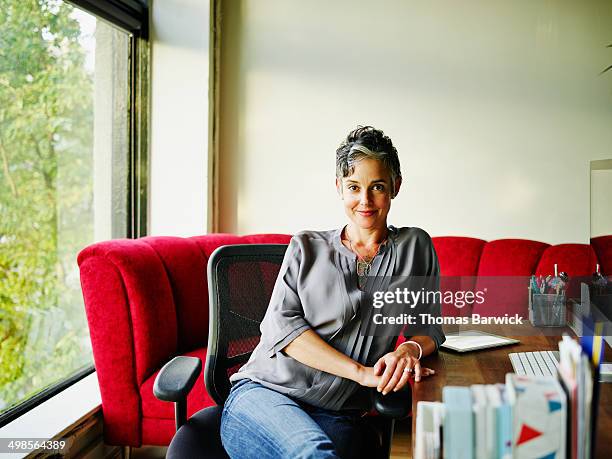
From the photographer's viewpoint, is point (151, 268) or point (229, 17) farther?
point (229, 17)

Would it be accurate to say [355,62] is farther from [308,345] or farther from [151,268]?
[308,345]

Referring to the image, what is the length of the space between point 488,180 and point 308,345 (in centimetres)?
208

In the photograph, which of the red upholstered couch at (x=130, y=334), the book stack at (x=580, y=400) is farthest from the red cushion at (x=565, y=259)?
the book stack at (x=580, y=400)

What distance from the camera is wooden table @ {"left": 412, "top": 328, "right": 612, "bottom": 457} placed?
1.12 meters

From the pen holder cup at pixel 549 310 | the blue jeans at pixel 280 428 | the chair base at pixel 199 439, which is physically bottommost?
the chair base at pixel 199 439

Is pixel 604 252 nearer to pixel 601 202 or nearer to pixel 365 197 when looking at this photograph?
pixel 601 202

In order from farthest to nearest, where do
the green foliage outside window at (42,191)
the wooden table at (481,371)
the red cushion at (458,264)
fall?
1. the red cushion at (458,264)
2. the green foliage outside window at (42,191)
3. the wooden table at (481,371)

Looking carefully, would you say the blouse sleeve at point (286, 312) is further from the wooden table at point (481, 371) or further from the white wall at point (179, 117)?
the white wall at point (179, 117)

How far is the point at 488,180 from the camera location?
3.29 metres

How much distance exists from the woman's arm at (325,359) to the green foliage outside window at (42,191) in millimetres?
1253

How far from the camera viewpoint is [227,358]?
5.95ft

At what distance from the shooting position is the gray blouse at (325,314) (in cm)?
157

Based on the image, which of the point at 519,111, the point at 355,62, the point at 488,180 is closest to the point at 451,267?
the point at 488,180

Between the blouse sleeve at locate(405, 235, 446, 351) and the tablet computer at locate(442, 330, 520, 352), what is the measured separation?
0.14ft
